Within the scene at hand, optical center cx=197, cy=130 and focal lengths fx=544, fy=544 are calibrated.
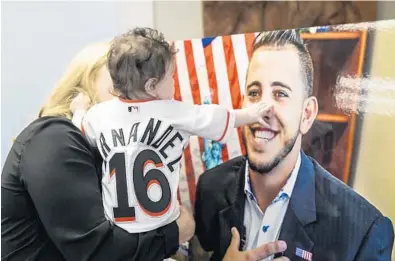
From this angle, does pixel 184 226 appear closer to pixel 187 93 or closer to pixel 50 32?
pixel 187 93

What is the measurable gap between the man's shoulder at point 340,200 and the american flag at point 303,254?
0.11 meters

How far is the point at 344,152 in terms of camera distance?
1.37 m

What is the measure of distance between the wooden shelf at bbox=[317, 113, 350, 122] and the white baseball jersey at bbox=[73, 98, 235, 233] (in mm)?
225

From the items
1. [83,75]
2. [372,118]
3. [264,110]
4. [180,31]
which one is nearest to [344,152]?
[372,118]

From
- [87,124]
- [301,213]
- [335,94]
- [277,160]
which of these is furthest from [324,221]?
[87,124]

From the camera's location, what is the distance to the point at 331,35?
138cm

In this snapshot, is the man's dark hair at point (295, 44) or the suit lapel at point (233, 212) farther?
the suit lapel at point (233, 212)

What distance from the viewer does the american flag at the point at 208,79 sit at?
A: 5.03 feet

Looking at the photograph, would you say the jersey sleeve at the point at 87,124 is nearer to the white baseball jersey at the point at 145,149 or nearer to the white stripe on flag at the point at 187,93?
the white baseball jersey at the point at 145,149

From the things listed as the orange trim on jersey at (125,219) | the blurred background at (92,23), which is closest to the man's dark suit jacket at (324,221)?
the blurred background at (92,23)

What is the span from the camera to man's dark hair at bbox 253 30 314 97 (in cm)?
140

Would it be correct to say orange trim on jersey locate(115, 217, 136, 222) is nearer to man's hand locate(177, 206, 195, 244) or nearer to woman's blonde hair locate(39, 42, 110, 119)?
man's hand locate(177, 206, 195, 244)

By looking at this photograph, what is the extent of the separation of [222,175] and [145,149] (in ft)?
1.06

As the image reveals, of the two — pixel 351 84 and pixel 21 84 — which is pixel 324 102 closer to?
pixel 351 84
